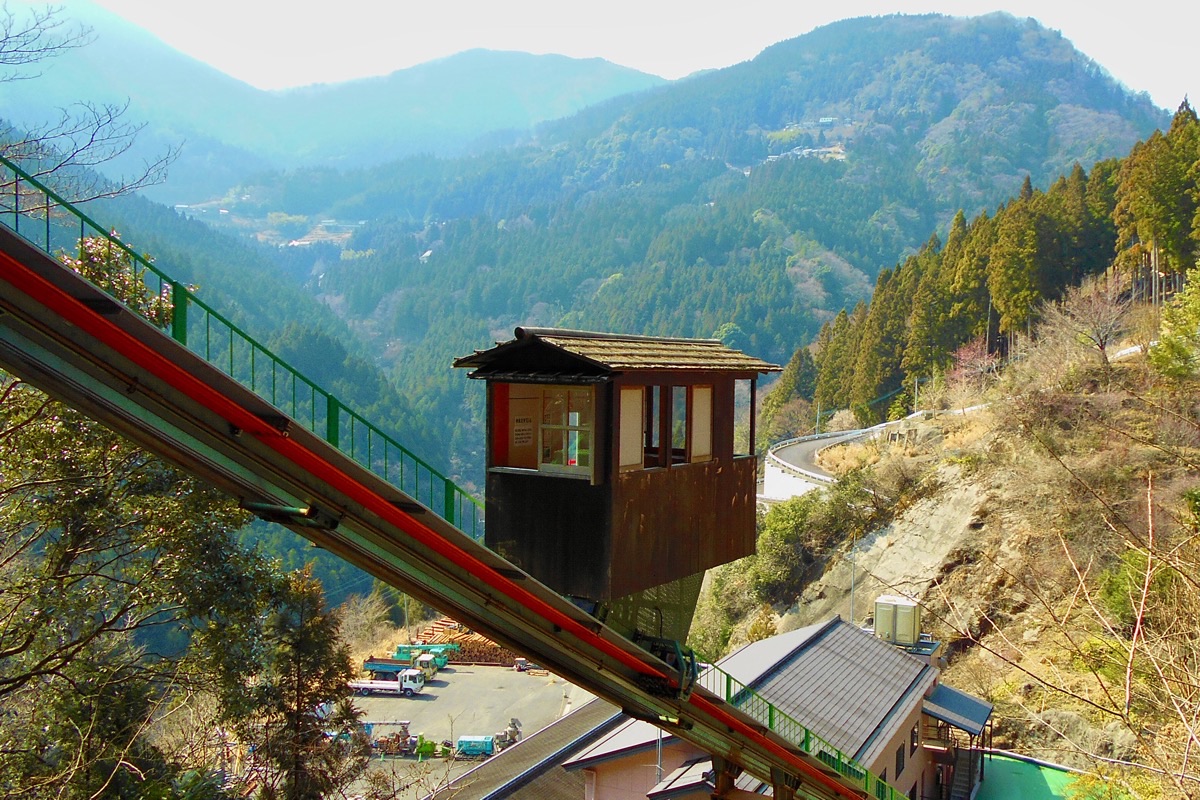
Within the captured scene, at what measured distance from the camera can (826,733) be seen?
12.0 m

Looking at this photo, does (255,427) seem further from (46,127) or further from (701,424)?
(46,127)

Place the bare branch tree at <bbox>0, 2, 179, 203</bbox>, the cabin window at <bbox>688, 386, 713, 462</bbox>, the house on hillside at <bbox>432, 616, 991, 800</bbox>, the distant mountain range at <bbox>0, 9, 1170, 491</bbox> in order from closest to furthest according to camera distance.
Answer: the cabin window at <bbox>688, 386, 713, 462</bbox>, the bare branch tree at <bbox>0, 2, 179, 203</bbox>, the house on hillside at <bbox>432, 616, 991, 800</bbox>, the distant mountain range at <bbox>0, 9, 1170, 491</bbox>

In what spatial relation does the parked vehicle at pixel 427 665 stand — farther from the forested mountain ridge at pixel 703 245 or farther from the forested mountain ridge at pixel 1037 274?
the forested mountain ridge at pixel 703 245

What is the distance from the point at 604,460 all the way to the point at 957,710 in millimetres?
12863

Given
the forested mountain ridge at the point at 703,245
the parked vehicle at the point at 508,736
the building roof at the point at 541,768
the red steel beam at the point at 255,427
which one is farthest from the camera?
the forested mountain ridge at the point at 703,245

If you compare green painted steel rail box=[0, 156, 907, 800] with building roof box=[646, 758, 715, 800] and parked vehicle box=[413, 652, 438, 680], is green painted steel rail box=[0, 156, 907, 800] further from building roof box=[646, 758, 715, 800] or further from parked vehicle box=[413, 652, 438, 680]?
parked vehicle box=[413, 652, 438, 680]

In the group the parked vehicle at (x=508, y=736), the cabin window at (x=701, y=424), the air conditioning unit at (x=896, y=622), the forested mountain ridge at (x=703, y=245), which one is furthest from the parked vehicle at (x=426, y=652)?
the forested mountain ridge at (x=703, y=245)

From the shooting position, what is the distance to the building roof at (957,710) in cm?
1548

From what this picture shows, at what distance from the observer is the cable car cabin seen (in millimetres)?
6199

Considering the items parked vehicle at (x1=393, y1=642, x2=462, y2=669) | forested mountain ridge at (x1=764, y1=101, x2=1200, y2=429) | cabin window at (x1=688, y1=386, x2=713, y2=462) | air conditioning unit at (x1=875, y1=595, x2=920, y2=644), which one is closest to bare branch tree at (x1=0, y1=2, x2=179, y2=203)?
cabin window at (x1=688, y1=386, x2=713, y2=462)

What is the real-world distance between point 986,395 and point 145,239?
220 ft

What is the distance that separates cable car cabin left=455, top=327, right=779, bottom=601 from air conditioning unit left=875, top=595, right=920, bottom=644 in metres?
12.6

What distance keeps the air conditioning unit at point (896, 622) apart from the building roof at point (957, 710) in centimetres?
155

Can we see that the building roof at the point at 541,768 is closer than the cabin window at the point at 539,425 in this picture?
No
